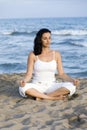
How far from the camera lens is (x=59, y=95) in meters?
5.80

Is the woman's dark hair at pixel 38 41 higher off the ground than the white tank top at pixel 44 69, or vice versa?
the woman's dark hair at pixel 38 41

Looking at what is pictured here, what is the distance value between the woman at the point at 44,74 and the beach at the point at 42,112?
15cm

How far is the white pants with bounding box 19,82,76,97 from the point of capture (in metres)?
5.72

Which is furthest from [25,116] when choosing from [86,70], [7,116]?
[86,70]

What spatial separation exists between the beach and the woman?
15 centimetres

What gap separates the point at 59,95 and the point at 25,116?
103 cm

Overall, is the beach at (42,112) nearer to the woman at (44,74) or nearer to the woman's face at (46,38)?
the woman at (44,74)

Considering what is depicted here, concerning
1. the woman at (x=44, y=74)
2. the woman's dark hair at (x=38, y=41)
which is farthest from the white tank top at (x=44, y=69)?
the woman's dark hair at (x=38, y=41)

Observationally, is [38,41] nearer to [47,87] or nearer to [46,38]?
[46,38]

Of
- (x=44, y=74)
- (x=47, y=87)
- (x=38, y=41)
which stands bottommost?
(x=47, y=87)

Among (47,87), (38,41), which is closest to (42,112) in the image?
(47,87)

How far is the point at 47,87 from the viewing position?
5855 millimetres

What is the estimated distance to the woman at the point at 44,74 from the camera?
5.71 metres

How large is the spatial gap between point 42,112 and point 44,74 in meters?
0.87
